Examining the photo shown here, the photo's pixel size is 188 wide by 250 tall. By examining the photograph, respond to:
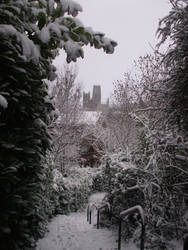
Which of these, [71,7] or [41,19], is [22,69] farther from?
[71,7]

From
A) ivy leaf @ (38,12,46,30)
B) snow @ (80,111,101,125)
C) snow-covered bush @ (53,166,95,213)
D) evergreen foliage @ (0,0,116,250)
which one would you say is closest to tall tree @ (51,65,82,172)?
snow-covered bush @ (53,166,95,213)

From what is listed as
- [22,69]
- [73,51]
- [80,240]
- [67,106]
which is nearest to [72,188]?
[67,106]

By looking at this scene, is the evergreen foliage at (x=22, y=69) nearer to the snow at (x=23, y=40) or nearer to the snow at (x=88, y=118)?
the snow at (x=23, y=40)

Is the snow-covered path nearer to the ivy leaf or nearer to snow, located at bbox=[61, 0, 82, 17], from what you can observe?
the ivy leaf

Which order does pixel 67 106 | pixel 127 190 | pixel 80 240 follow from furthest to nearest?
1. pixel 67 106
2. pixel 80 240
3. pixel 127 190

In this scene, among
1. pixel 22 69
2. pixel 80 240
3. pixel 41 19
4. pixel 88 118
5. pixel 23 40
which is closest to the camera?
pixel 23 40

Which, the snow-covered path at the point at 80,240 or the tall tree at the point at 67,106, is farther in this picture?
the tall tree at the point at 67,106

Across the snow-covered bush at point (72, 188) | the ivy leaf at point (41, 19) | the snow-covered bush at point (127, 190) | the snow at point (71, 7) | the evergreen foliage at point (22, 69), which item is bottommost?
the snow-covered bush at point (72, 188)

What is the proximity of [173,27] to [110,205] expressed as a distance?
5.62 meters

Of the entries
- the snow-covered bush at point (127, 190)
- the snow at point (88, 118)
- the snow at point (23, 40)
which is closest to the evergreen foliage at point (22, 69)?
the snow at point (23, 40)

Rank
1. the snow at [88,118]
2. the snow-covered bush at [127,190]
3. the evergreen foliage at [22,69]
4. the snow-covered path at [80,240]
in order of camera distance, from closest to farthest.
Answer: the evergreen foliage at [22,69] → the snow-covered path at [80,240] → the snow-covered bush at [127,190] → the snow at [88,118]

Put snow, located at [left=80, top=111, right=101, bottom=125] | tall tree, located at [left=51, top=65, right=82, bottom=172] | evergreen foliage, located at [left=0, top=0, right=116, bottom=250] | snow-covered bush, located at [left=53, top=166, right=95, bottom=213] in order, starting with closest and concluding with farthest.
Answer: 1. evergreen foliage, located at [left=0, top=0, right=116, bottom=250]
2. snow-covered bush, located at [left=53, top=166, right=95, bottom=213]
3. tall tree, located at [left=51, top=65, right=82, bottom=172]
4. snow, located at [left=80, top=111, right=101, bottom=125]

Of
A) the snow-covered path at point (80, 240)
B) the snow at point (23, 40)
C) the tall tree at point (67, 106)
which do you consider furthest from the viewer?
the tall tree at point (67, 106)

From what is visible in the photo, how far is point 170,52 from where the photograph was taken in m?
4.11
